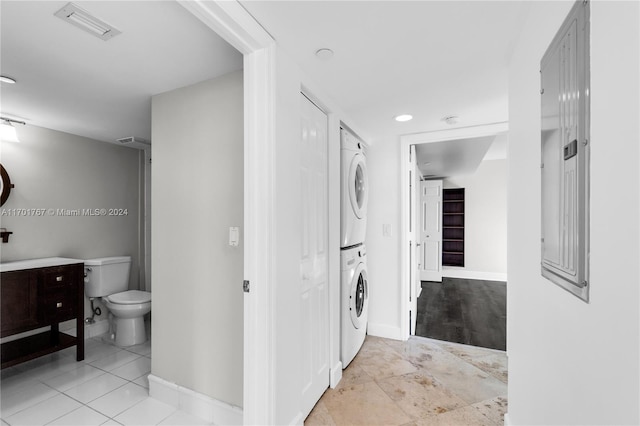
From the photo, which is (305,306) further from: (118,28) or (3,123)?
(3,123)

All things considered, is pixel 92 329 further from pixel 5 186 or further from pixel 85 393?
pixel 5 186

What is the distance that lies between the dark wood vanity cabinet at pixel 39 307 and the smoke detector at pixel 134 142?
1.40 m

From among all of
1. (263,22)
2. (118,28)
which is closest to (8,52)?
(118,28)

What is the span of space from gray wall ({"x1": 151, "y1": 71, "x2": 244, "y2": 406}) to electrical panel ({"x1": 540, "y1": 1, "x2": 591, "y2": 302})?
1506 millimetres

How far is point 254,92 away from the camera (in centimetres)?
153

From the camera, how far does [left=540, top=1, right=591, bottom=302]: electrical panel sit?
2.53 ft

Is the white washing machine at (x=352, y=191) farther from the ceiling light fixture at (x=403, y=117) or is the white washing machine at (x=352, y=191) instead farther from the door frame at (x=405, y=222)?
the door frame at (x=405, y=222)

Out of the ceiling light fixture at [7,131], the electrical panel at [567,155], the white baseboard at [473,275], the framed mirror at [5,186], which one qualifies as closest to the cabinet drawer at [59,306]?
the framed mirror at [5,186]

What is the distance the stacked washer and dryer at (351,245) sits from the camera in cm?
258

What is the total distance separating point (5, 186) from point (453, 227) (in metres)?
7.13

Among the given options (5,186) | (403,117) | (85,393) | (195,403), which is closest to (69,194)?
(5,186)

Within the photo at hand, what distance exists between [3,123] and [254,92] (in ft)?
8.79

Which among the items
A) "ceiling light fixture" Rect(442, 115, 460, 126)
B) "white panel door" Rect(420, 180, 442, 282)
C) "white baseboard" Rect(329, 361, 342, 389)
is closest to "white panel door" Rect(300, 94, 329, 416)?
"white baseboard" Rect(329, 361, 342, 389)

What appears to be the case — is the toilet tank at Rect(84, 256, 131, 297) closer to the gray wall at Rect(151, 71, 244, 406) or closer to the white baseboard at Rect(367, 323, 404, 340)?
the gray wall at Rect(151, 71, 244, 406)
